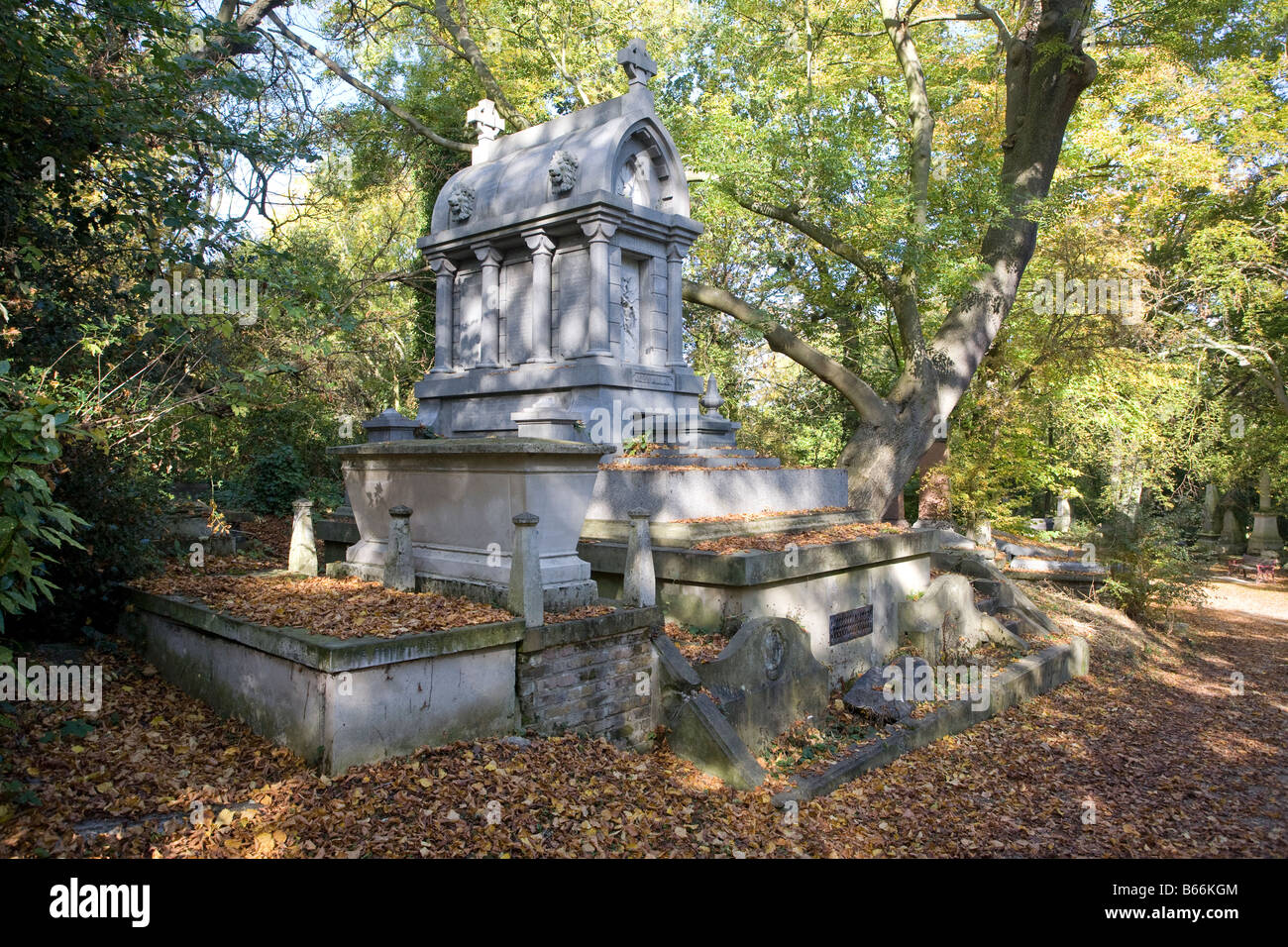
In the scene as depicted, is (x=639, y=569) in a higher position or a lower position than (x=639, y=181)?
lower

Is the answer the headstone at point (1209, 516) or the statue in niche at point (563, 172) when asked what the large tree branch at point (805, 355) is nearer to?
the statue in niche at point (563, 172)

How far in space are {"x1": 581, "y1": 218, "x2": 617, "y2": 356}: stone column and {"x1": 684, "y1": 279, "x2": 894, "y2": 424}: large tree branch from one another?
5.72 metres

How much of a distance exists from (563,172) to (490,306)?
6.94 feet

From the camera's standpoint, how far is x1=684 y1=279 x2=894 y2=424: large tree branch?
1518 cm

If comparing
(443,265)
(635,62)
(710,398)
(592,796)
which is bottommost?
(592,796)

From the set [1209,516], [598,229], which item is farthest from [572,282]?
[1209,516]

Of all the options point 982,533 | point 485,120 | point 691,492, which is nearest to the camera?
point 691,492

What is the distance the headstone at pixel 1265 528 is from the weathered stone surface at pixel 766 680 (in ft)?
84.0

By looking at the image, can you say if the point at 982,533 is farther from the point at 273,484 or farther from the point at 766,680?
the point at 273,484

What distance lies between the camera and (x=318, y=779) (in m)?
4.93

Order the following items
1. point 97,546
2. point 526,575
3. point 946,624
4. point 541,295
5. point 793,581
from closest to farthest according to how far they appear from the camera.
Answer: point 526,575
point 97,546
point 793,581
point 946,624
point 541,295

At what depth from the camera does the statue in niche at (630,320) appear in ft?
36.1

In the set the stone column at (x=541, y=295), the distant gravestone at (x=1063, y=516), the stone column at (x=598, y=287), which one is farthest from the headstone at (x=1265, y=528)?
the stone column at (x=541, y=295)

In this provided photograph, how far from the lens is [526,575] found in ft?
19.6
